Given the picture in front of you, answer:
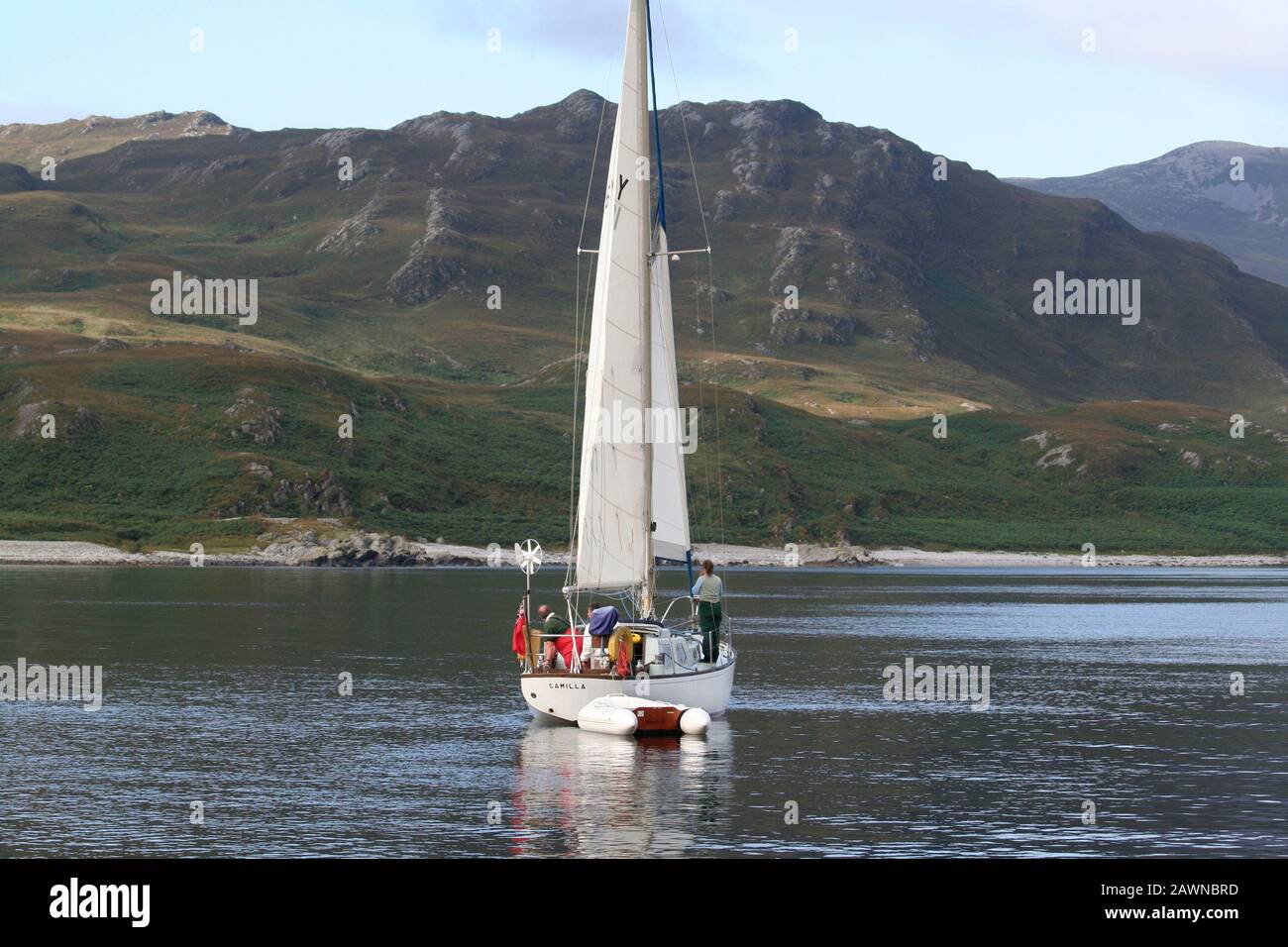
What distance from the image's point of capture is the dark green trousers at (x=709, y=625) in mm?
49000

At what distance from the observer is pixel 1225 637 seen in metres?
99.2

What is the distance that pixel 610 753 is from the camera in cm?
4462

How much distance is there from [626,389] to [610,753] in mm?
12115

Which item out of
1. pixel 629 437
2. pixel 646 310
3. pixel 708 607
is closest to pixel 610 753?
pixel 708 607

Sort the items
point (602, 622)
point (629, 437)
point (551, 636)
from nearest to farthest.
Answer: point (602, 622)
point (551, 636)
point (629, 437)

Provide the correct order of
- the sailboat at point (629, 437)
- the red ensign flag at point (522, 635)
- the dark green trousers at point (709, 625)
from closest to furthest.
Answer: the dark green trousers at point (709, 625) < the sailboat at point (629, 437) < the red ensign flag at point (522, 635)

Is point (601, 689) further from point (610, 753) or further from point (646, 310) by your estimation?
point (646, 310)

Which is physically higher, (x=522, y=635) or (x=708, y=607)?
(x=708, y=607)

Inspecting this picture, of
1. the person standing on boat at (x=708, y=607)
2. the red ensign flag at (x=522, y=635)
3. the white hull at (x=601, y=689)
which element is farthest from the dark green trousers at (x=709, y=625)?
the red ensign flag at (x=522, y=635)

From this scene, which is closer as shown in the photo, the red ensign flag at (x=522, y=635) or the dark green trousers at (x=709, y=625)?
the dark green trousers at (x=709, y=625)

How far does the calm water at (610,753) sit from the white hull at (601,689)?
1.31 m

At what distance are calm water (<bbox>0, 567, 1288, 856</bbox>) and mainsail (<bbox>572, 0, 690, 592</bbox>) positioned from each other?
6.36 m

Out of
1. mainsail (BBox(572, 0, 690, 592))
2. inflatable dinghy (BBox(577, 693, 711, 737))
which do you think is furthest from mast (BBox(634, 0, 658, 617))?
inflatable dinghy (BBox(577, 693, 711, 737))

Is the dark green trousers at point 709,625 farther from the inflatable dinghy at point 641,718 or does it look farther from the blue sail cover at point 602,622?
the blue sail cover at point 602,622
